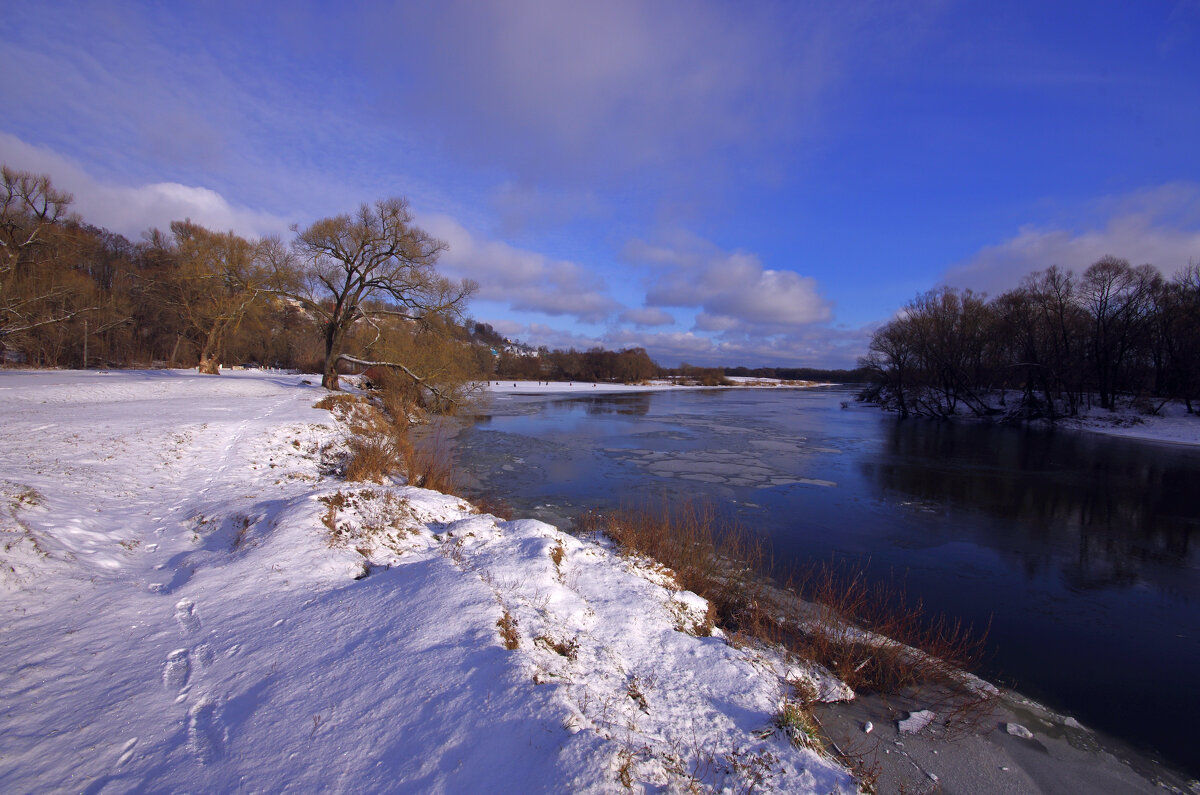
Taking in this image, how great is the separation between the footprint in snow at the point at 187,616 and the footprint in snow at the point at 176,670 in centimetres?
33

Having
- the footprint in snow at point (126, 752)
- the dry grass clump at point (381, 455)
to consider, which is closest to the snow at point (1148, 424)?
the dry grass clump at point (381, 455)

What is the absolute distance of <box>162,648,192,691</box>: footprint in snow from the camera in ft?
10.4

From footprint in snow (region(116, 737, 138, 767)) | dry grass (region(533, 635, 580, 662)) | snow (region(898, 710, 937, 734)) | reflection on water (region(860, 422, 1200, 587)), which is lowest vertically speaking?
reflection on water (region(860, 422, 1200, 587))

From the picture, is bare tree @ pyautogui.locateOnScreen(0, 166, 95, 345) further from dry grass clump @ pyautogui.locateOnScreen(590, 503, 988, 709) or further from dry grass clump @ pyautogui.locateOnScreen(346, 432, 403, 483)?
dry grass clump @ pyautogui.locateOnScreen(590, 503, 988, 709)

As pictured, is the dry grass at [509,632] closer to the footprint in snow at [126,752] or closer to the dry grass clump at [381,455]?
the footprint in snow at [126,752]

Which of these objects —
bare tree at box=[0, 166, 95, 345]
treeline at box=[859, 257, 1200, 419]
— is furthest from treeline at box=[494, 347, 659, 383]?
bare tree at box=[0, 166, 95, 345]

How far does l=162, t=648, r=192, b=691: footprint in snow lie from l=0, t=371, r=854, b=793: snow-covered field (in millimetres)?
16

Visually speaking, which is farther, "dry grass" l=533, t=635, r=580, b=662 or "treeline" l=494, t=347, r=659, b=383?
"treeline" l=494, t=347, r=659, b=383

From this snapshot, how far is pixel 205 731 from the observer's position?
9.22 feet

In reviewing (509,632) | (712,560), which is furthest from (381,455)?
(509,632)

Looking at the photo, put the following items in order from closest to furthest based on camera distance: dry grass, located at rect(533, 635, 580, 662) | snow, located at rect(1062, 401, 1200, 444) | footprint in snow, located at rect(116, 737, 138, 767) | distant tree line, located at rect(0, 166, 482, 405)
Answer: footprint in snow, located at rect(116, 737, 138, 767), dry grass, located at rect(533, 635, 580, 662), distant tree line, located at rect(0, 166, 482, 405), snow, located at rect(1062, 401, 1200, 444)

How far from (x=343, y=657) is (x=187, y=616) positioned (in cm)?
157

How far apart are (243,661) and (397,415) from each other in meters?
16.0

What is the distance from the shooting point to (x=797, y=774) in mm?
3246
